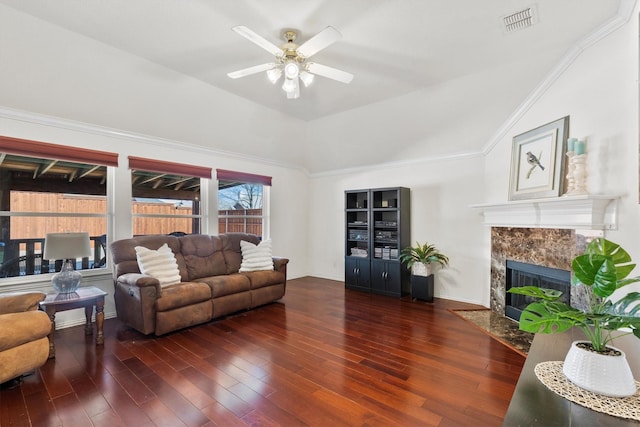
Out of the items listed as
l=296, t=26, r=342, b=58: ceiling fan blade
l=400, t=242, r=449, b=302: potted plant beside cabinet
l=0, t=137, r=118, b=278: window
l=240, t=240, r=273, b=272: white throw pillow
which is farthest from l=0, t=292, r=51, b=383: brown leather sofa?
l=400, t=242, r=449, b=302: potted plant beside cabinet

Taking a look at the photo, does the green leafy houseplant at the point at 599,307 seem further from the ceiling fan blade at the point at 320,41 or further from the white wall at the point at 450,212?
the white wall at the point at 450,212

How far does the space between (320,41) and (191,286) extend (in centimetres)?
287

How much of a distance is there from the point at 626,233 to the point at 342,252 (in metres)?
4.36

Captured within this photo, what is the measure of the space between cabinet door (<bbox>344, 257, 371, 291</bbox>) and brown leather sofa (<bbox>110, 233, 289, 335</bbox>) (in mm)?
1428

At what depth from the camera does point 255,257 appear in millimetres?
4520

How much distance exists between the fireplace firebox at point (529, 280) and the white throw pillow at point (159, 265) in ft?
13.4

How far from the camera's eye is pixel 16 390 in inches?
87.7

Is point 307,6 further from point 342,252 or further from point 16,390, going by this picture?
point 342,252

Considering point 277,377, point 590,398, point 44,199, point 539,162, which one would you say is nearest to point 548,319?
point 590,398

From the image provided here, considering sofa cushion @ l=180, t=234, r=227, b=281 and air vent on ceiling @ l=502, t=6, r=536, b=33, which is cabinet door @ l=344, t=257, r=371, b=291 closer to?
sofa cushion @ l=180, t=234, r=227, b=281

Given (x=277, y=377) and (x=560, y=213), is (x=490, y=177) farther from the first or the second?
(x=277, y=377)

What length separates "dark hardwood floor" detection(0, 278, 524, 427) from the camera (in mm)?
1969

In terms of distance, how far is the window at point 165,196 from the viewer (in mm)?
4246

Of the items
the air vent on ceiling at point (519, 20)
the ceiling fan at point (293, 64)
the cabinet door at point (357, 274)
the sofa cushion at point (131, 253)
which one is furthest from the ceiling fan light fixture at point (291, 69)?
the cabinet door at point (357, 274)
